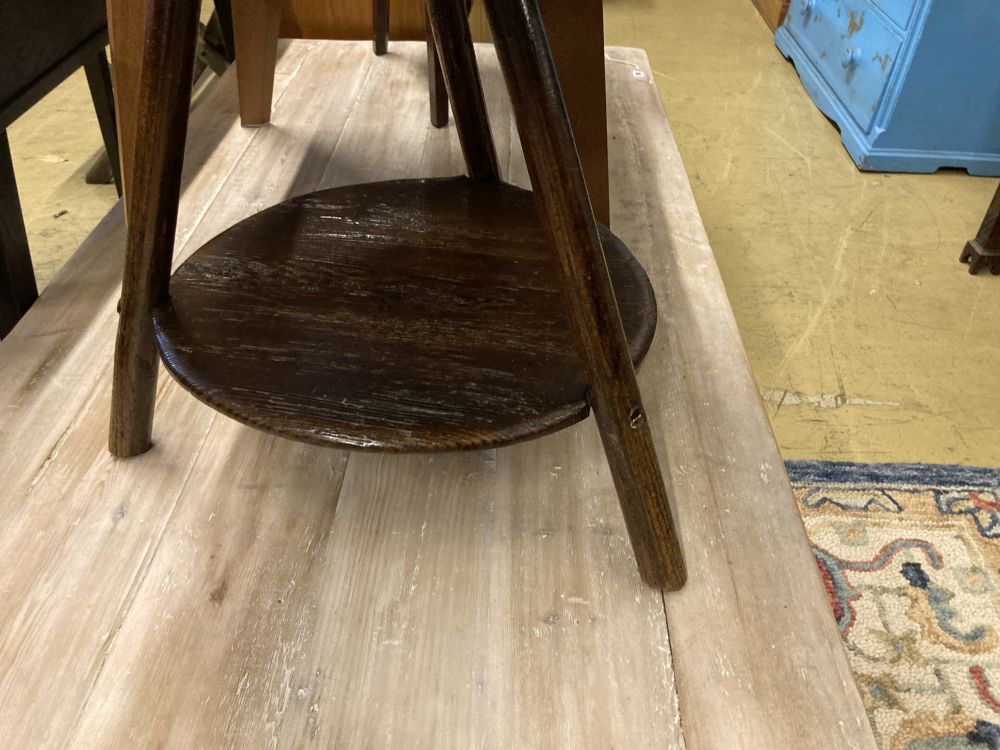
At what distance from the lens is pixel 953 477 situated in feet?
3.52

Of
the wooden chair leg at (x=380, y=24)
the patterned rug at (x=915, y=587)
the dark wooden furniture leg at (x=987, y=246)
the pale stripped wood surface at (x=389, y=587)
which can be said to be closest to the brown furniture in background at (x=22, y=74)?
the pale stripped wood surface at (x=389, y=587)

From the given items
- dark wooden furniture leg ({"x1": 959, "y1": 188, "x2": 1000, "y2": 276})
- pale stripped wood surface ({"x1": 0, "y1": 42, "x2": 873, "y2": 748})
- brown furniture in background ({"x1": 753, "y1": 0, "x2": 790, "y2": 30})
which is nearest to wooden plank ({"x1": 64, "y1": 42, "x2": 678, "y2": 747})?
pale stripped wood surface ({"x1": 0, "y1": 42, "x2": 873, "y2": 748})

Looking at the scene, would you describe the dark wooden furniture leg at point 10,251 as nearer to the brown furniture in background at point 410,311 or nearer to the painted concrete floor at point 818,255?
the brown furniture in background at point 410,311

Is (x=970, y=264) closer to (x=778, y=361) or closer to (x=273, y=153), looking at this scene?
(x=778, y=361)

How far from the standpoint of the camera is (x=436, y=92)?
3.78 ft

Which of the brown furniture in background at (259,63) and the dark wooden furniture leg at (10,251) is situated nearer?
the dark wooden furniture leg at (10,251)

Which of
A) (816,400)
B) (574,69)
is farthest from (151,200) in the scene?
(816,400)

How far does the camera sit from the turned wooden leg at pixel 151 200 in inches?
20.2

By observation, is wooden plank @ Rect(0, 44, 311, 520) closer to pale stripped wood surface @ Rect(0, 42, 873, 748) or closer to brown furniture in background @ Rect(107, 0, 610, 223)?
pale stripped wood surface @ Rect(0, 42, 873, 748)

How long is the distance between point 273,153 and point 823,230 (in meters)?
1.06

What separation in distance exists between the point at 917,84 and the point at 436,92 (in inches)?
43.3

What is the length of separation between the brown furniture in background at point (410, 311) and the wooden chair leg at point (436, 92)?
358 mm

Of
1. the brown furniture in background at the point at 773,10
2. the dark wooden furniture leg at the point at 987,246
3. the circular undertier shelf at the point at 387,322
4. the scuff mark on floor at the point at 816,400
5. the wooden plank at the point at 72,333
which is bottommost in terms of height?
the scuff mark on floor at the point at 816,400

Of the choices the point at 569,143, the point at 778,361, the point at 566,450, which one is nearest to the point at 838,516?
the point at 778,361
